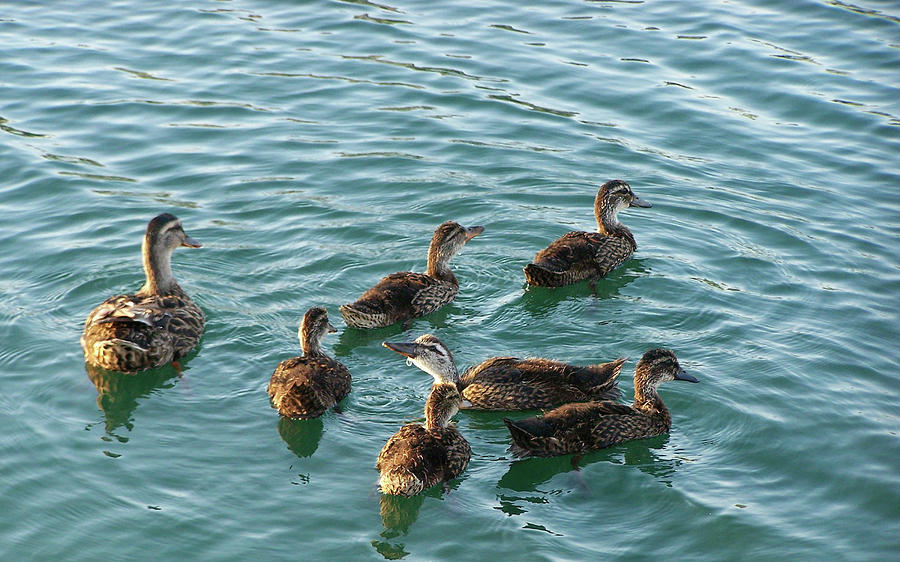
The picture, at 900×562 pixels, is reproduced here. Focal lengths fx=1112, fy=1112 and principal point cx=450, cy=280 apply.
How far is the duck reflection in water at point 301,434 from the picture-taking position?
856cm

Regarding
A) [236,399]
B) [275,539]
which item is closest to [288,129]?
[236,399]

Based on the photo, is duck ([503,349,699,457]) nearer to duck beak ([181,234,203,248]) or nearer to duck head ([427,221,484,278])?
duck head ([427,221,484,278])

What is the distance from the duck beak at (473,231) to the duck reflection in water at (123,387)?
3351 millimetres

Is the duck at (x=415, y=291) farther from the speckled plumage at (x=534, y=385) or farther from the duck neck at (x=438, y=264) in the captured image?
the speckled plumage at (x=534, y=385)

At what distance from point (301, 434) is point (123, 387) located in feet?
5.88

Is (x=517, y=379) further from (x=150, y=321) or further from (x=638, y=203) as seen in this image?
(x=638, y=203)

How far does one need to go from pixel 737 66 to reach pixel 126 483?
461 inches

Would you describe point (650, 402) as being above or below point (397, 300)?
below

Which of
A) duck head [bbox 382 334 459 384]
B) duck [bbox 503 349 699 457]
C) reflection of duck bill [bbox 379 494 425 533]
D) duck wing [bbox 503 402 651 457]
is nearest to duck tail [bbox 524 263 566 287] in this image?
duck [bbox 503 349 699 457]

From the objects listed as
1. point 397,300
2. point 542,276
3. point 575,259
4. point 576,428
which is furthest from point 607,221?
point 576,428

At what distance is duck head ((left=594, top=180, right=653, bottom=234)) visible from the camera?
1209 cm

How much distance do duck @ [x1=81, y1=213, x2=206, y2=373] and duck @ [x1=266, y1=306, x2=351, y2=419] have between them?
102 centimetres

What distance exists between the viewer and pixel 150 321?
380 inches

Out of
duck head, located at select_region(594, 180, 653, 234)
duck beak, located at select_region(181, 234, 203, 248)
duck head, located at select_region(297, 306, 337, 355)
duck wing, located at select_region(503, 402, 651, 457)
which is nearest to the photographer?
duck wing, located at select_region(503, 402, 651, 457)
